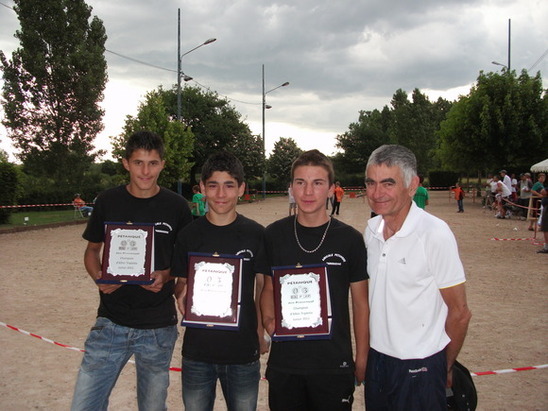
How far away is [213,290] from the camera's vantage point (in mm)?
3043

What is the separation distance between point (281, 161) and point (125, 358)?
5982cm

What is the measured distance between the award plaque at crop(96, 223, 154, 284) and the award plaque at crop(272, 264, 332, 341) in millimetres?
939

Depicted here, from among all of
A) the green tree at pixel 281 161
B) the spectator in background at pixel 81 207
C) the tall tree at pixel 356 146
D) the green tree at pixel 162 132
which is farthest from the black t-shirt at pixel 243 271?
the tall tree at pixel 356 146

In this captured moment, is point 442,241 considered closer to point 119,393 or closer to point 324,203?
point 324,203

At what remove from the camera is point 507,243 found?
1546cm

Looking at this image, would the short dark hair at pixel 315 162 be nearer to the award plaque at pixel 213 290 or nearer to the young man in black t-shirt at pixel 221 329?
the young man in black t-shirt at pixel 221 329

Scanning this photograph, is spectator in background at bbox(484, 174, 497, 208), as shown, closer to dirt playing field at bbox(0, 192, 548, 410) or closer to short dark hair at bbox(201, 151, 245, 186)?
dirt playing field at bbox(0, 192, 548, 410)

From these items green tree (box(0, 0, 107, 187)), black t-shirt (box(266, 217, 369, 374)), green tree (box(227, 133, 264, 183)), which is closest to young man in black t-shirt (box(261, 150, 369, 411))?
black t-shirt (box(266, 217, 369, 374))

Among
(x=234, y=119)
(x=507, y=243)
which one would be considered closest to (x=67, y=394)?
(x=507, y=243)

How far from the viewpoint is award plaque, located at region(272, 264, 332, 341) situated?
9.20 ft

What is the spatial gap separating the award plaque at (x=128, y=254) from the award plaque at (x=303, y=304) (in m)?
0.94

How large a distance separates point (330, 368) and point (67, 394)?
310cm

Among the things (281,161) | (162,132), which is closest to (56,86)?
(162,132)

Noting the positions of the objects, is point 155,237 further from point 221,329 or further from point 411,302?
point 411,302
